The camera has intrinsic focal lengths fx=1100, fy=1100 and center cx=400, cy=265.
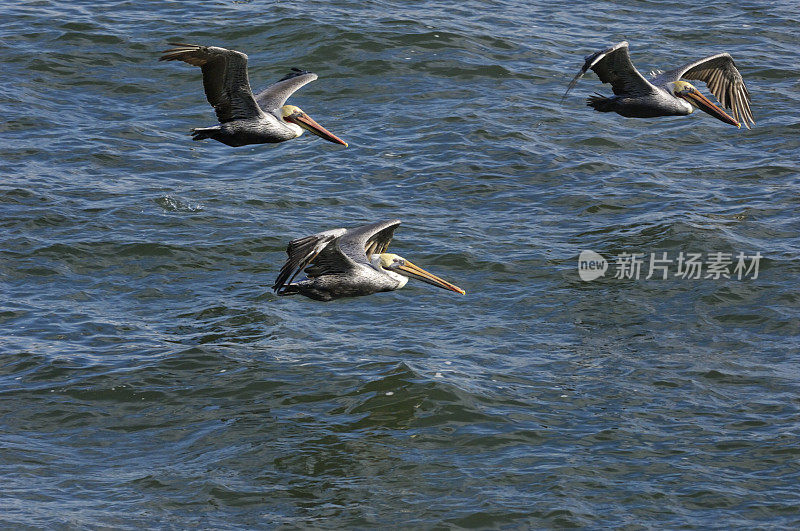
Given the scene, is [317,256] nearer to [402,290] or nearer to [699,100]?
[402,290]

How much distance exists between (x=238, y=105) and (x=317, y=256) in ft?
9.55

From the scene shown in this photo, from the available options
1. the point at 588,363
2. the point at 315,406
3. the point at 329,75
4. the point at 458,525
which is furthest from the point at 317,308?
the point at 329,75

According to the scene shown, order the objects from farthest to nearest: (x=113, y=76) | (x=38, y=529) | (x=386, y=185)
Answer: (x=113, y=76), (x=386, y=185), (x=38, y=529)

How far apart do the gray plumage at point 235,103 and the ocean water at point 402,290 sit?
2.33m

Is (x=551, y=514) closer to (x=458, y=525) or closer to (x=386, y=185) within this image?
(x=458, y=525)

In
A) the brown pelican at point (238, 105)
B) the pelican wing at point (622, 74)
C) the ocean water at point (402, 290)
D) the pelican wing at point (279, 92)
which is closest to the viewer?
the ocean water at point (402, 290)

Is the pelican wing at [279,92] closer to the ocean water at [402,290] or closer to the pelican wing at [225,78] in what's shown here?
the pelican wing at [225,78]

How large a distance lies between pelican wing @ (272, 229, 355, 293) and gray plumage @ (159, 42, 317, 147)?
266 cm

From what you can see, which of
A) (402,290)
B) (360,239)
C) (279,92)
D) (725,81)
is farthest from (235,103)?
(725,81)

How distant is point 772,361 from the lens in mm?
13953

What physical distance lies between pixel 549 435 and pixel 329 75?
11.7m

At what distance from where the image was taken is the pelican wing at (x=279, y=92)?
15.3 m

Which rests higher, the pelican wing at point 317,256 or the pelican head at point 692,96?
the pelican head at point 692,96

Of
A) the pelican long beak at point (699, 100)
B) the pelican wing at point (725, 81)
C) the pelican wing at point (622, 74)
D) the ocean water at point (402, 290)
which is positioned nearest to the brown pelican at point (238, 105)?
the ocean water at point (402, 290)
